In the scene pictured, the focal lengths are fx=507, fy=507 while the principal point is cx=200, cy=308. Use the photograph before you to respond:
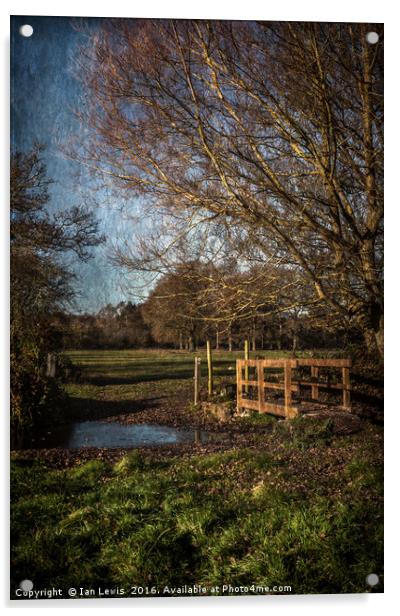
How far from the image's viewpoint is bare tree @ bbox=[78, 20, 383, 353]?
4.04 metres

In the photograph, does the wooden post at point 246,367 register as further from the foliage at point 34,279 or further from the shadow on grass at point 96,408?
the foliage at point 34,279

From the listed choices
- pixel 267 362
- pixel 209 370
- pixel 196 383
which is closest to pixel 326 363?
pixel 267 362

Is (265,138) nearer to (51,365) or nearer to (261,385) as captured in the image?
(261,385)

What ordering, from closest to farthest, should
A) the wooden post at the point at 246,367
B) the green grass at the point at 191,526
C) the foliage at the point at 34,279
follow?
1. the green grass at the point at 191,526
2. the foliage at the point at 34,279
3. the wooden post at the point at 246,367

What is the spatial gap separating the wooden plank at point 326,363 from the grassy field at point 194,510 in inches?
18.0

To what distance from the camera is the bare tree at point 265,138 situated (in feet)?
13.3

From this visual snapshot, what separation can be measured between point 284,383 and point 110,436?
1437 mm

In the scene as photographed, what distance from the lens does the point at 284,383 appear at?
4.09 m

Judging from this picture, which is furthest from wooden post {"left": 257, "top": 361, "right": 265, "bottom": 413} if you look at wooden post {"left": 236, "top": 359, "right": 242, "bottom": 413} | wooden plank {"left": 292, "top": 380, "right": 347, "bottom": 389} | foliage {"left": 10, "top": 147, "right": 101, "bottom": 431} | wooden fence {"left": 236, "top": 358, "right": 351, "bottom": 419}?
foliage {"left": 10, "top": 147, "right": 101, "bottom": 431}

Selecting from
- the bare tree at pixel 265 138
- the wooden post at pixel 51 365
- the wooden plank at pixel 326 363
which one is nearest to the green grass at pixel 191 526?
the wooden post at pixel 51 365

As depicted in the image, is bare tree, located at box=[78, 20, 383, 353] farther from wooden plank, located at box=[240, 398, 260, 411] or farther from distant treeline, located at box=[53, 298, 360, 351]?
wooden plank, located at box=[240, 398, 260, 411]
